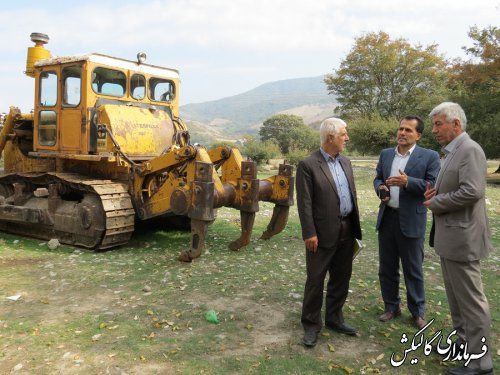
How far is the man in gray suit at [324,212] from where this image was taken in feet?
13.8

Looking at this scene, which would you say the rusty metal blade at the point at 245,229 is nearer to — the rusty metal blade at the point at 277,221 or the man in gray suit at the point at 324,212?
the rusty metal blade at the point at 277,221

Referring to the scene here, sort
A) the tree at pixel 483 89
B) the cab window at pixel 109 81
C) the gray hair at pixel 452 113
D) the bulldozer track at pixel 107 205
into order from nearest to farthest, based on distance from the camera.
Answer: the gray hair at pixel 452 113 < the bulldozer track at pixel 107 205 < the cab window at pixel 109 81 < the tree at pixel 483 89

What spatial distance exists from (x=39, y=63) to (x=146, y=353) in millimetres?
6279

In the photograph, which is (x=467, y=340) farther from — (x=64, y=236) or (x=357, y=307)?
(x=64, y=236)

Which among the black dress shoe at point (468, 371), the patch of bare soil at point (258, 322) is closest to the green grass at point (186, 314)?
the patch of bare soil at point (258, 322)

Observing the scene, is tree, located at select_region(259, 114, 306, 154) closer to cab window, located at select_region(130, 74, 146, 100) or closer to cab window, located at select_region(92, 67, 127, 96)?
cab window, located at select_region(130, 74, 146, 100)

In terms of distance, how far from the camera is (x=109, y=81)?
799 centimetres

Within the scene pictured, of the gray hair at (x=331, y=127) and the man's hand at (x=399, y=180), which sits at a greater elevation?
the gray hair at (x=331, y=127)

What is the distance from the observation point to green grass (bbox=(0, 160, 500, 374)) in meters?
3.85

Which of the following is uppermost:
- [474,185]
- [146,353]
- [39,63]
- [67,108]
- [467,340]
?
[39,63]

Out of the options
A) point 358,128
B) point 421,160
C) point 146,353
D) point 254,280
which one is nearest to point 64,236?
point 254,280

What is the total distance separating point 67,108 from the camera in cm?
793

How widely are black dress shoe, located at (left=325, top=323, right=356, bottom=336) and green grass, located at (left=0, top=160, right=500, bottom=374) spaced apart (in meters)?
0.08

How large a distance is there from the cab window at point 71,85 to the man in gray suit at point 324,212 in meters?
5.10
